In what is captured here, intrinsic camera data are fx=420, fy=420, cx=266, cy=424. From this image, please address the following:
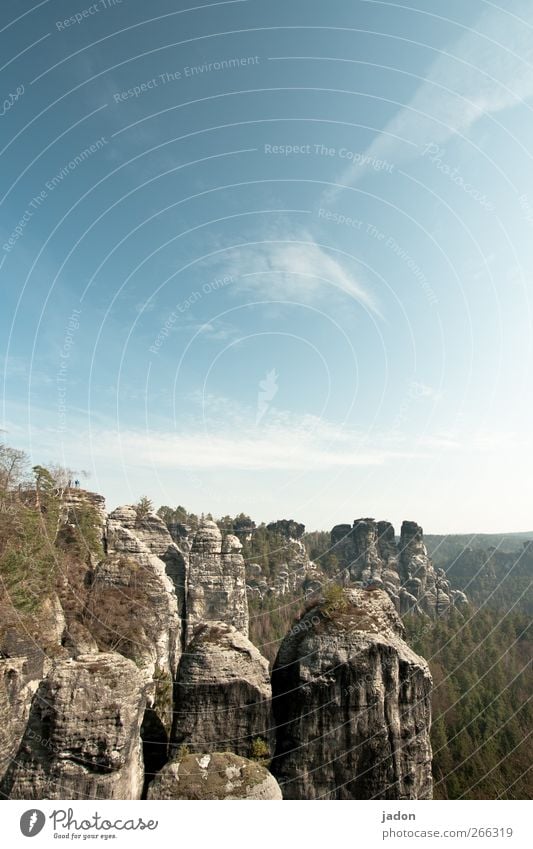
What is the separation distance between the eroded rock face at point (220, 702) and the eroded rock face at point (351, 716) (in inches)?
37.6

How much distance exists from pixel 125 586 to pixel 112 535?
24.2ft

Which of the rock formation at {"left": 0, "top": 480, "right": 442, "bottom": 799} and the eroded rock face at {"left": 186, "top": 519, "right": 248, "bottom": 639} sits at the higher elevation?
the eroded rock face at {"left": 186, "top": 519, "right": 248, "bottom": 639}

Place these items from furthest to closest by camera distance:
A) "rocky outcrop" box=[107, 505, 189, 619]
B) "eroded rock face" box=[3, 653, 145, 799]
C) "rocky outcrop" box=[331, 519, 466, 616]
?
"rocky outcrop" box=[331, 519, 466, 616]
"rocky outcrop" box=[107, 505, 189, 619]
"eroded rock face" box=[3, 653, 145, 799]

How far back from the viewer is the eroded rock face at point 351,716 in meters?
15.0

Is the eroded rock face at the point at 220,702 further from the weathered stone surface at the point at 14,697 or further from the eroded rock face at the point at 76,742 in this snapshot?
the weathered stone surface at the point at 14,697

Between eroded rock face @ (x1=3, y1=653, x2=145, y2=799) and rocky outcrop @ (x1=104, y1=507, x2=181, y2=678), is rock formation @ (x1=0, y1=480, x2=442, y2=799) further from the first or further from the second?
rocky outcrop @ (x1=104, y1=507, x2=181, y2=678)

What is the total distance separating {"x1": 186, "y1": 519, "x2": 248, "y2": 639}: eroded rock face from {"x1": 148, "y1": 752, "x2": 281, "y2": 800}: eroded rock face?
2944cm

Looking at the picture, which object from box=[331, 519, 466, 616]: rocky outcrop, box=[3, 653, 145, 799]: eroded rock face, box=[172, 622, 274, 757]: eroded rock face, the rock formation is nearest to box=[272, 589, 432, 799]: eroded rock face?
the rock formation

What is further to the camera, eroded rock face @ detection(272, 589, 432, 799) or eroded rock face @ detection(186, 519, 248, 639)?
eroded rock face @ detection(186, 519, 248, 639)

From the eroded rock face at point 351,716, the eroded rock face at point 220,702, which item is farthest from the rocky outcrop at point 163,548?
the eroded rock face at point 351,716

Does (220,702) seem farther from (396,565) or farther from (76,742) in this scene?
(396,565)

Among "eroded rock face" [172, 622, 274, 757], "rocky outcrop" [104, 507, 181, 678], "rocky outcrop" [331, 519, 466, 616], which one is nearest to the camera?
"eroded rock face" [172, 622, 274, 757]

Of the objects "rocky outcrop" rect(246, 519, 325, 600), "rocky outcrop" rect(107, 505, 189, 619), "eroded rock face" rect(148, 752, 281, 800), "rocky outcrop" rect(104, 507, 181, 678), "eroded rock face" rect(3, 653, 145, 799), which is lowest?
"eroded rock face" rect(148, 752, 281, 800)

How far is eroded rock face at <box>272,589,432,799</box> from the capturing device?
15023 mm
